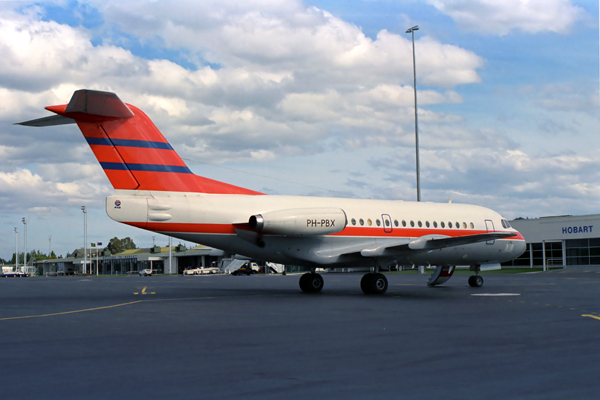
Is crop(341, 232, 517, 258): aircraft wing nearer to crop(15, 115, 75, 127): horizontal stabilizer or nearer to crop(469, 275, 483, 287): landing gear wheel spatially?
crop(469, 275, 483, 287): landing gear wheel

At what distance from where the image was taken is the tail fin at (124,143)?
58.3 ft

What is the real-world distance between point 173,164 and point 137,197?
5.91 feet

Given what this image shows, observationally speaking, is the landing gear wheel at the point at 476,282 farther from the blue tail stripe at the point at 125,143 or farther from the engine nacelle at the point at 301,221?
the blue tail stripe at the point at 125,143

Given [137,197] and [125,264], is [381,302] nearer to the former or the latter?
[137,197]

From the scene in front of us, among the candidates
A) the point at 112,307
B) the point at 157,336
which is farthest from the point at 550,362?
the point at 112,307

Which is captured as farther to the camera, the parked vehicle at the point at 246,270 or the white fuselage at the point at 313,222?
the parked vehicle at the point at 246,270

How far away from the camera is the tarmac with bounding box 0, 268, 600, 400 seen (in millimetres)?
6180

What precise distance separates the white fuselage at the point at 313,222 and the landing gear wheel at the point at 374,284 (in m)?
0.58

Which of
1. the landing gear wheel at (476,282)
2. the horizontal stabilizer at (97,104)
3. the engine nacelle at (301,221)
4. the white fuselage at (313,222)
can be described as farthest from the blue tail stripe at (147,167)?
the landing gear wheel at (476,282)

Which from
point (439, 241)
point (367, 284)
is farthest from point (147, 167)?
point (439, 241)

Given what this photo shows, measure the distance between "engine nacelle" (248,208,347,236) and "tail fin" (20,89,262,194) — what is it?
255 cm

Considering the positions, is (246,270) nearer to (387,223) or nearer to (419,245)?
(387,223)

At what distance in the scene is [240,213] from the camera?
20.4 meters

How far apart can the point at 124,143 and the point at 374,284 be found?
35.9 ft
